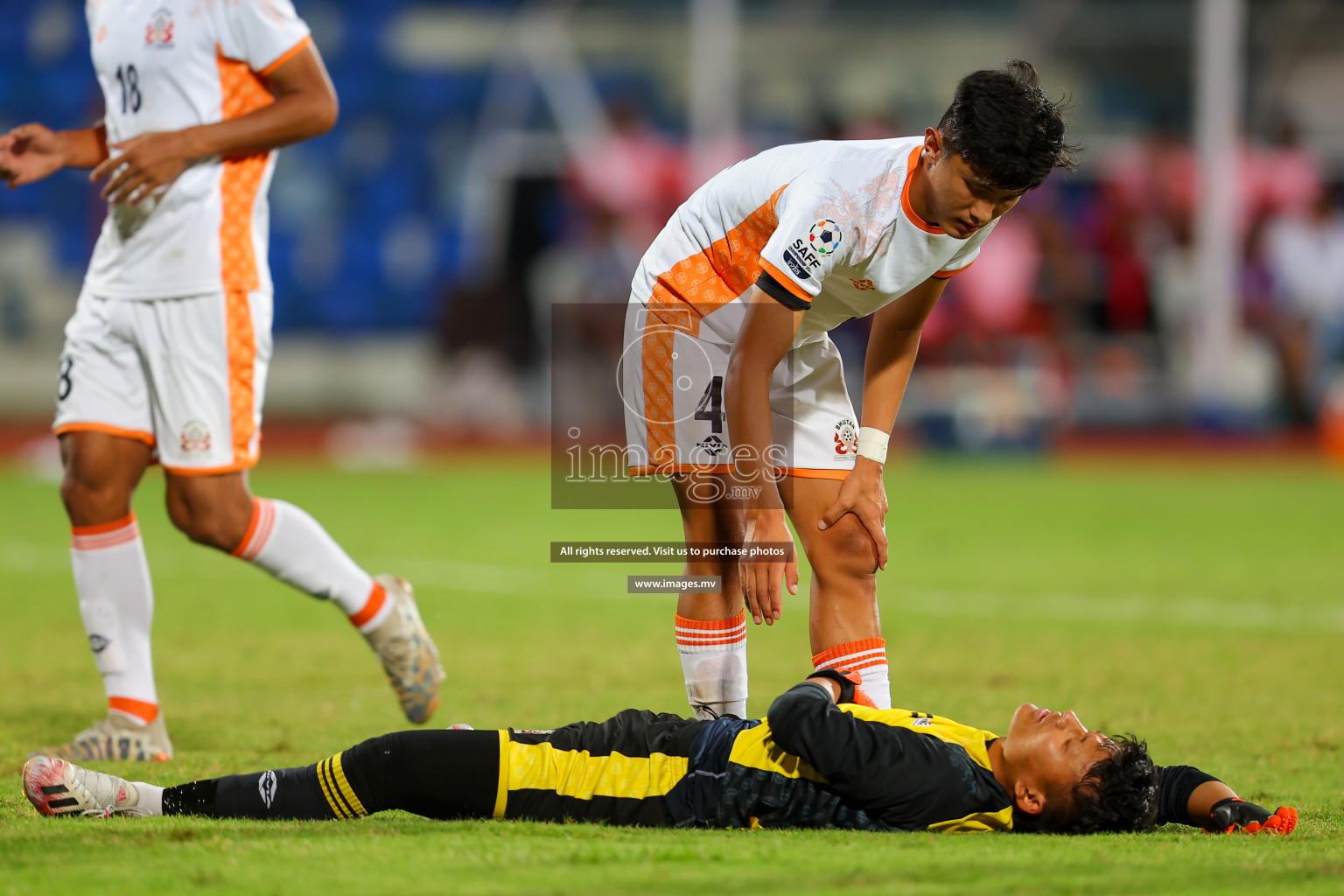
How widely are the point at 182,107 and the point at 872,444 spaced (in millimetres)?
2097

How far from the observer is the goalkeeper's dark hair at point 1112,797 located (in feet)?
10.8

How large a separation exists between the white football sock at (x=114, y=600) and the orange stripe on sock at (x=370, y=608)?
0.59 meters

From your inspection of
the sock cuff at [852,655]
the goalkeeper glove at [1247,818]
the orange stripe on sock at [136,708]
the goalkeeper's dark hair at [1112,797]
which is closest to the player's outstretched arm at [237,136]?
the orange stripe on sock at [136,708]

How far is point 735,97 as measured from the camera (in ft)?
57.8

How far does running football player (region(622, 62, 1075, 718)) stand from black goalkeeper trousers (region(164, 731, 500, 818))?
71 centimetres

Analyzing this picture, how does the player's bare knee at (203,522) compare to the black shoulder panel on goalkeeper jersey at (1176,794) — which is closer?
the black shoulder panel on goalkeeper jersey at (1176,794)

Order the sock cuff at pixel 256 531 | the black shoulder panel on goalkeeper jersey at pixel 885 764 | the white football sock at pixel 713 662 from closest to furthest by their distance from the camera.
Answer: the black shoulder panel on goalkeeper jersey at pixel 885 764
the white football sock at pixel 713 662
the sock cuff at pixel 256 531

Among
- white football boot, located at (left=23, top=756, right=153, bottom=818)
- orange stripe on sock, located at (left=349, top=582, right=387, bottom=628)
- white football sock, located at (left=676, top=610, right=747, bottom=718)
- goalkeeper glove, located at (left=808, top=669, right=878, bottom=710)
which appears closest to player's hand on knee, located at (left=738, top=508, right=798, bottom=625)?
goalkeeper glove, located at (left=808, top=669, right=878, bottom=710)

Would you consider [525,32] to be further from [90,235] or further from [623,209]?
[90,235]

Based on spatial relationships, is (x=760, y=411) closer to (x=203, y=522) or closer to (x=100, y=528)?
(x=203, y=522)

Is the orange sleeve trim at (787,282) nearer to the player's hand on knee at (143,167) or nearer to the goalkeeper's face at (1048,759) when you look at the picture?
the goalkeeper's face at (1048,759)

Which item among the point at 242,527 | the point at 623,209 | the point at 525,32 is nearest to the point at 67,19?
the point at 525,32

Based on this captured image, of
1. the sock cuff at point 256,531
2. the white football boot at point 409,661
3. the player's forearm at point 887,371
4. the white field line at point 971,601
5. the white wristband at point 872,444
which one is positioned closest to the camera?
the white wristband at point 872,444

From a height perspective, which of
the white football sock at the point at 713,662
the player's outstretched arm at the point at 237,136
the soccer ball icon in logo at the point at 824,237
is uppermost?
the player's outstretched arm at the point at 237,136
